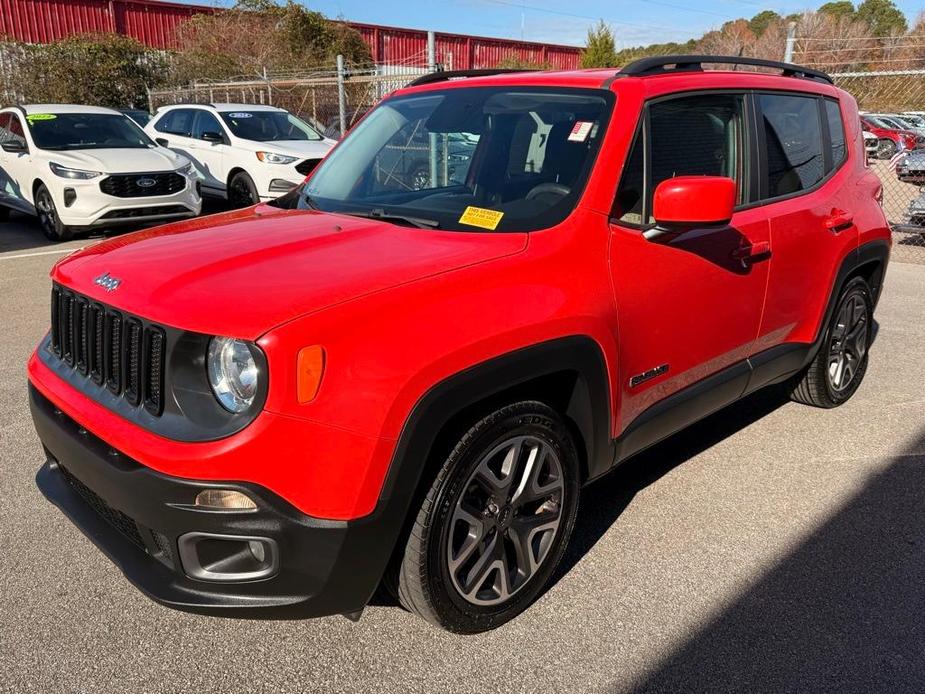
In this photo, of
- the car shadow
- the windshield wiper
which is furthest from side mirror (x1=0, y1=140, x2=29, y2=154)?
the car shadow

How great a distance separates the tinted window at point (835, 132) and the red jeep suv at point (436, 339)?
0.43 meters

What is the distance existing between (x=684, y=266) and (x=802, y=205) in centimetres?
112

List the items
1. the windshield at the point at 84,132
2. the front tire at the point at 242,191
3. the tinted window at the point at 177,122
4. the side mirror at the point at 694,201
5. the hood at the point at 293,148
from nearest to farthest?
1. the side mirror at the point at 694,201
2. the windshield at the point at 84,132
3. the hood at the point at 293,148
4. the front tire at the point at 242,191
5. the tinted window at the point at 177,122

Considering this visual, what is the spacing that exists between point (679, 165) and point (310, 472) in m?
1.97

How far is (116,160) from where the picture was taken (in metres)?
9.47

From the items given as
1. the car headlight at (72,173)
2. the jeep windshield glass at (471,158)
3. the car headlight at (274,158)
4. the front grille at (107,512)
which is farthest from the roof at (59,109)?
the front grille at (107,512)

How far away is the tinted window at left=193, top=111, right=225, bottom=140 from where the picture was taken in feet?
38.1

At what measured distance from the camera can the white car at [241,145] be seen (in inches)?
425

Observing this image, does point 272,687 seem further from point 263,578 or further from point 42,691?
point 42,691

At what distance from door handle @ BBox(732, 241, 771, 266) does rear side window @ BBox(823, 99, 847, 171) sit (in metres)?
1.02

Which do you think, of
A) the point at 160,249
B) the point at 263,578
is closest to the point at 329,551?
the point at 263,578

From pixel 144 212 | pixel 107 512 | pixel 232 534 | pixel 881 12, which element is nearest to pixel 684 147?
pixel 232 534

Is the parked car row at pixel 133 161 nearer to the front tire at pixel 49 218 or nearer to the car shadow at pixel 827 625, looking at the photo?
the front tire at pixel 49 218

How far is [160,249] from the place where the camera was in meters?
2.68
